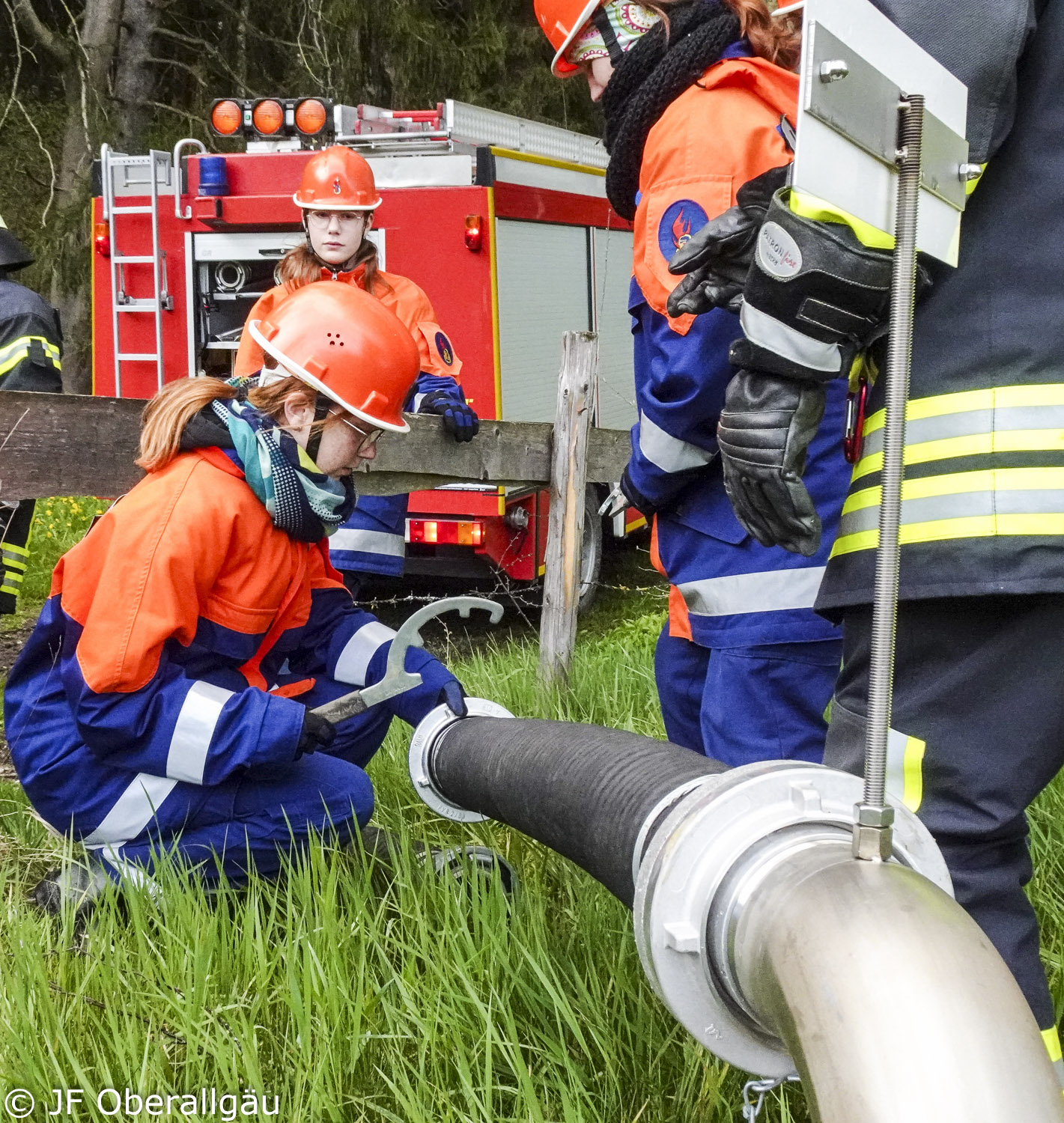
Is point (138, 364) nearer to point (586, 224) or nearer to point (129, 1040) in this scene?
point (586, 224)

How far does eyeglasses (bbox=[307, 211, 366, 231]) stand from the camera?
4.95 m

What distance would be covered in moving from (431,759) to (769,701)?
639 mm

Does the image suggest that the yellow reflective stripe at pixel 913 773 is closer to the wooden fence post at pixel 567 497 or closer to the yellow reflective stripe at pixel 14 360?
the wooden fence post at pixel 567 497

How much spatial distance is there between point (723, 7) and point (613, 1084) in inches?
72.0

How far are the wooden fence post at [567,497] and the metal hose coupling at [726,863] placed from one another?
2.93 m

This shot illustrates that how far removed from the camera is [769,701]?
2359 mm

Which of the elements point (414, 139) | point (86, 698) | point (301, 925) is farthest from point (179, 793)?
point (414, 139)

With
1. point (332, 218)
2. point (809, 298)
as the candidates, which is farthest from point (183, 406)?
point (332, 218)

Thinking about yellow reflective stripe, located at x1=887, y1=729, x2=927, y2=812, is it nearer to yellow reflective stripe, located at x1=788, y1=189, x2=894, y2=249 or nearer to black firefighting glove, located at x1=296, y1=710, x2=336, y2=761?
yellow reflective stripe, located at x1=788, y1=189, x2=894, y2=249

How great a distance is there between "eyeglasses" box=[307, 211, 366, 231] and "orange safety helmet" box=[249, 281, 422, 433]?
7.47 ft

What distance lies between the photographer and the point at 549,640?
426cm

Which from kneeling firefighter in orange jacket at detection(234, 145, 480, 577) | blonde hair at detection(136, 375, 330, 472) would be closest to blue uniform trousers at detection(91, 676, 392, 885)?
blonde hair at detection(136, 375, 330, 472)

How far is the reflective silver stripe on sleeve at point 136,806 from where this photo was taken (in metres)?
2.51

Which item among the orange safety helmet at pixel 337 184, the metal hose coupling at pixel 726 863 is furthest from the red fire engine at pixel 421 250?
the metal hose coupling at pixel 726 863
